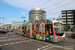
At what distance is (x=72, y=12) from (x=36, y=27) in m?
63.2

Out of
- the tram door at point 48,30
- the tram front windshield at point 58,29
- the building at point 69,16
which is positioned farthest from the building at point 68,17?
the tram door at point 48,30

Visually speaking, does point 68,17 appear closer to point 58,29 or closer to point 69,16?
point 69,16

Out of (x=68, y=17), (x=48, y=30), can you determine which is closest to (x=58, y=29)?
(x=48, y=30)

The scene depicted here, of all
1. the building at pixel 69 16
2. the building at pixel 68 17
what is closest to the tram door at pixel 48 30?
the building at pixel 68 17

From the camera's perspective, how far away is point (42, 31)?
472 inches

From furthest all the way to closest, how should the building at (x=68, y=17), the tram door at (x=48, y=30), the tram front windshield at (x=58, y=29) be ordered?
the building at (x=68, y=17)
the tram door at (x=48, y=30)
the tram front windshield at (x=58, y=29)

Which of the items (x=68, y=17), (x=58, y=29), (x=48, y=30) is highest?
(x=68, y=17)

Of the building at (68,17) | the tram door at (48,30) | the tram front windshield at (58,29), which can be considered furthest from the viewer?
the building at (68,17)

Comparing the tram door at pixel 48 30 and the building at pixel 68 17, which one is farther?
the building at pixel 68 17

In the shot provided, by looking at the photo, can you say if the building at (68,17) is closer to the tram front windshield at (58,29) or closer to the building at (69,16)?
the building at (69,16)

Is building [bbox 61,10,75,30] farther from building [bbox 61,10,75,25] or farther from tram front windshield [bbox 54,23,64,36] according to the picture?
tram front windshield [bbox 54,23,64,36]

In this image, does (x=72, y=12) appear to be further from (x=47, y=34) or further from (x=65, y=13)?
(x=47, y=34)

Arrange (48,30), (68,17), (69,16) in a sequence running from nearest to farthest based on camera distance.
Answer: (48,30)
(69,16)
(68,17)

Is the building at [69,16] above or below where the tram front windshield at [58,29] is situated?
above
